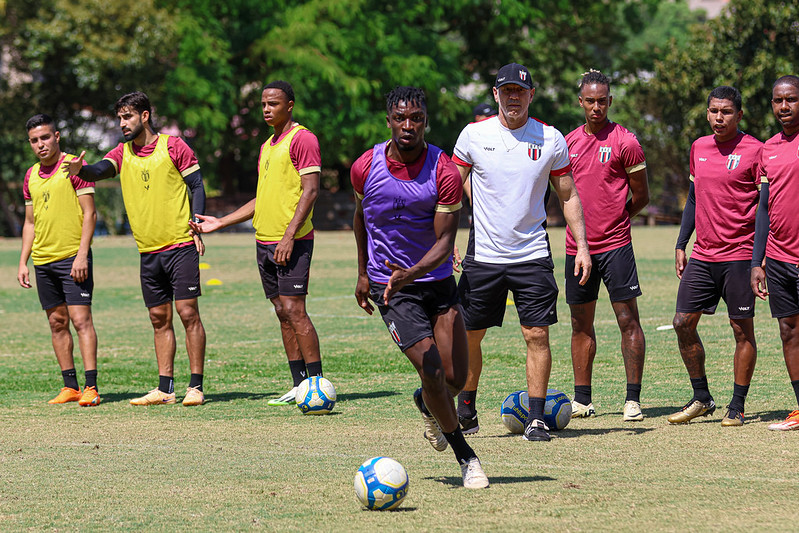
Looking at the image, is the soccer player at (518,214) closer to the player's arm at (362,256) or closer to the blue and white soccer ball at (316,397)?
the player's arm at (362,256)

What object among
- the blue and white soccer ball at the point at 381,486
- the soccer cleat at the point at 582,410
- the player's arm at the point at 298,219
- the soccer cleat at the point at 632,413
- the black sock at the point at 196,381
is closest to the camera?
the blue and white soccer ball at the point at 381,486

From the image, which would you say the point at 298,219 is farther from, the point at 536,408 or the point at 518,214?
the point at 536,408

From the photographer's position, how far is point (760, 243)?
27.8 ft

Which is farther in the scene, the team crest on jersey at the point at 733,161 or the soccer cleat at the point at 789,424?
the team crest on jersey at the point at 733,161

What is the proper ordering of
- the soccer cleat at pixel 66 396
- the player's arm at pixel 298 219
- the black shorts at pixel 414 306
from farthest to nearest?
the soccer cleat at pixel 66 396, the player's arm at pixel 298 219, the black shorts at pixel 414 306

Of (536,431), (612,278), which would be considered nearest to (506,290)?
(536,431)

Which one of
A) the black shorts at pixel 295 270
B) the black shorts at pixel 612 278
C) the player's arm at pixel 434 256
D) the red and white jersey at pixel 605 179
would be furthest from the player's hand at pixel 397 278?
the black shorts at pixel 295 270

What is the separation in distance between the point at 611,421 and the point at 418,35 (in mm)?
39312

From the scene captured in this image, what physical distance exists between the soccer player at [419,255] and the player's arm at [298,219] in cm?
249

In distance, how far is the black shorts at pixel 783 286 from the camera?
27.8ft

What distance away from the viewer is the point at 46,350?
14.4 m

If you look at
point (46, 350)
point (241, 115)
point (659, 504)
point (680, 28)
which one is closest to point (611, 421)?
point (659, 504)

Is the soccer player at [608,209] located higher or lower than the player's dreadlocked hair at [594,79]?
lower

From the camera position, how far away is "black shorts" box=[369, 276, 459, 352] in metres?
6.86
